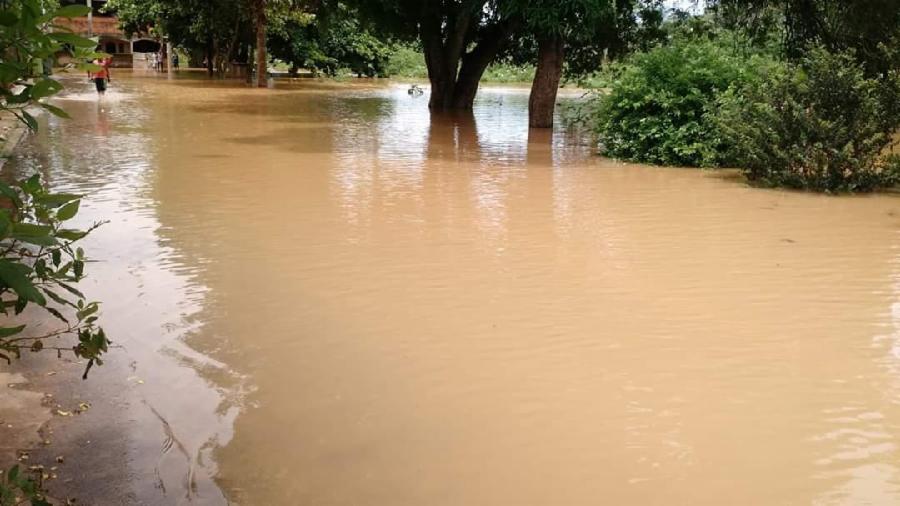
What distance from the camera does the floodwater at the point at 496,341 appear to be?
3.89 m

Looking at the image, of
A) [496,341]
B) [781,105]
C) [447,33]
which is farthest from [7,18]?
[447,33]

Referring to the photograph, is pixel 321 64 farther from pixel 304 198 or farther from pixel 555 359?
pixel 555 359

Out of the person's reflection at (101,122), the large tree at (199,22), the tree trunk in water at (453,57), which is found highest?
the large tree at (199,22)

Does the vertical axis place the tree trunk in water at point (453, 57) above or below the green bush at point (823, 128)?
above

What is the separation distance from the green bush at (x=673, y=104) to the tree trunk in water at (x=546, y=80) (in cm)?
466

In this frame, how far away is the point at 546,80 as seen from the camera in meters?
20.5

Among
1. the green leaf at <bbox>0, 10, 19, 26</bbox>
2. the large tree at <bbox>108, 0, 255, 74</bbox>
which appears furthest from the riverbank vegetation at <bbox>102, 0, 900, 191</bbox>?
the green leaf at <bbox>0, 10, 19, 26</bbox>

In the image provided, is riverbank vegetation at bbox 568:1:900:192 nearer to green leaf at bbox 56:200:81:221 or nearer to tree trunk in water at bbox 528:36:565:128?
tree trunk in water at bbox 528:36:565:128

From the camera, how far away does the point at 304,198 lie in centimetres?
1030

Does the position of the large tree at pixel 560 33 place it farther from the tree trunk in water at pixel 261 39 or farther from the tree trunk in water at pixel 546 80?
the tree trunk in water at pixel 261 39

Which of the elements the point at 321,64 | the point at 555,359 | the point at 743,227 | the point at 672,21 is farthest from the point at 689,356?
the point at 321,64

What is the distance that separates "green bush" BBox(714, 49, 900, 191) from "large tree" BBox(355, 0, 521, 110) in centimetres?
1213

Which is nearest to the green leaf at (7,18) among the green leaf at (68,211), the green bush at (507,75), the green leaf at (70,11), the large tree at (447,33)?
the green leaf at (70,11)

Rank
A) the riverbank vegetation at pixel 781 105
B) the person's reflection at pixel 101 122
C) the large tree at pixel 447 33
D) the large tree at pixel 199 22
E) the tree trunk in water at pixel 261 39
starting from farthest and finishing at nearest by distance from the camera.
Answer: the large tree at pixel 199 22 < the tree trunk in water at pixel 261 39 < the large tree at pixel 447 33 < the person's reflection at pixel 101 122 < the riverbank vegetation at pixel 781 105
